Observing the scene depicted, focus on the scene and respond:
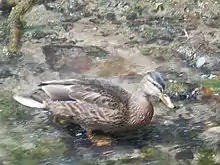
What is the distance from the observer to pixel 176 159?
18.3 ft

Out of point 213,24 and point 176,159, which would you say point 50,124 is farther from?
point 213,24

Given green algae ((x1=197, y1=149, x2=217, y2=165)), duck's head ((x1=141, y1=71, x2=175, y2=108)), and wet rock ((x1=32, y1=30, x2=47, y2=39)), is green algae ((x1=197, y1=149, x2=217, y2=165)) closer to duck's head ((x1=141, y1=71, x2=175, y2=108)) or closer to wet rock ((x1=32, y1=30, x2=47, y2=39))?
duck's head ((x1=141, y1=71, x2=175, y2=108))

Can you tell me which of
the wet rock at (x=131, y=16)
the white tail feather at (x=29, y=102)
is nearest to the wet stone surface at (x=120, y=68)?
the wet rock at (x=131, y=16)

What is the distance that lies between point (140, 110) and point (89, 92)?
46 centimetres

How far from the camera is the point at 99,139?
19.4ft

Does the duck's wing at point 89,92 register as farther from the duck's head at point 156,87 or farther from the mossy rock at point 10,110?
the mossy rock at point 10,110

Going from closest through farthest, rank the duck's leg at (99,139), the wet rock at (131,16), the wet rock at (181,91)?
the duck's leg at (99,139) < the wet rock at (181,91) < the wet rock at (131,16)

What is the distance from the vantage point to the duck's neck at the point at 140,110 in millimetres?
5918

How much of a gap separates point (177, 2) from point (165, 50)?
1.16 meters

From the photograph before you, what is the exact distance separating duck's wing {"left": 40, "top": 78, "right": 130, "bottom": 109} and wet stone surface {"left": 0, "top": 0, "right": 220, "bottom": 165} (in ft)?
0.96

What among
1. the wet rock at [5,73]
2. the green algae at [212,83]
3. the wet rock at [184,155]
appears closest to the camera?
the wet rock at [184,155]

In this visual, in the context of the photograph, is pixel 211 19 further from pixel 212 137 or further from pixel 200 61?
pixel 212 137

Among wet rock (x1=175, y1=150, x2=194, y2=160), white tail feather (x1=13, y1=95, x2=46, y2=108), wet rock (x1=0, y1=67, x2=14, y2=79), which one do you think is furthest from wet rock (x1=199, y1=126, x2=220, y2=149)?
wet rock (x1=0, y1=67, x2=14, y2=79)

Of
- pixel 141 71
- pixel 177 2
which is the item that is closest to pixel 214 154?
pixel 141 71
